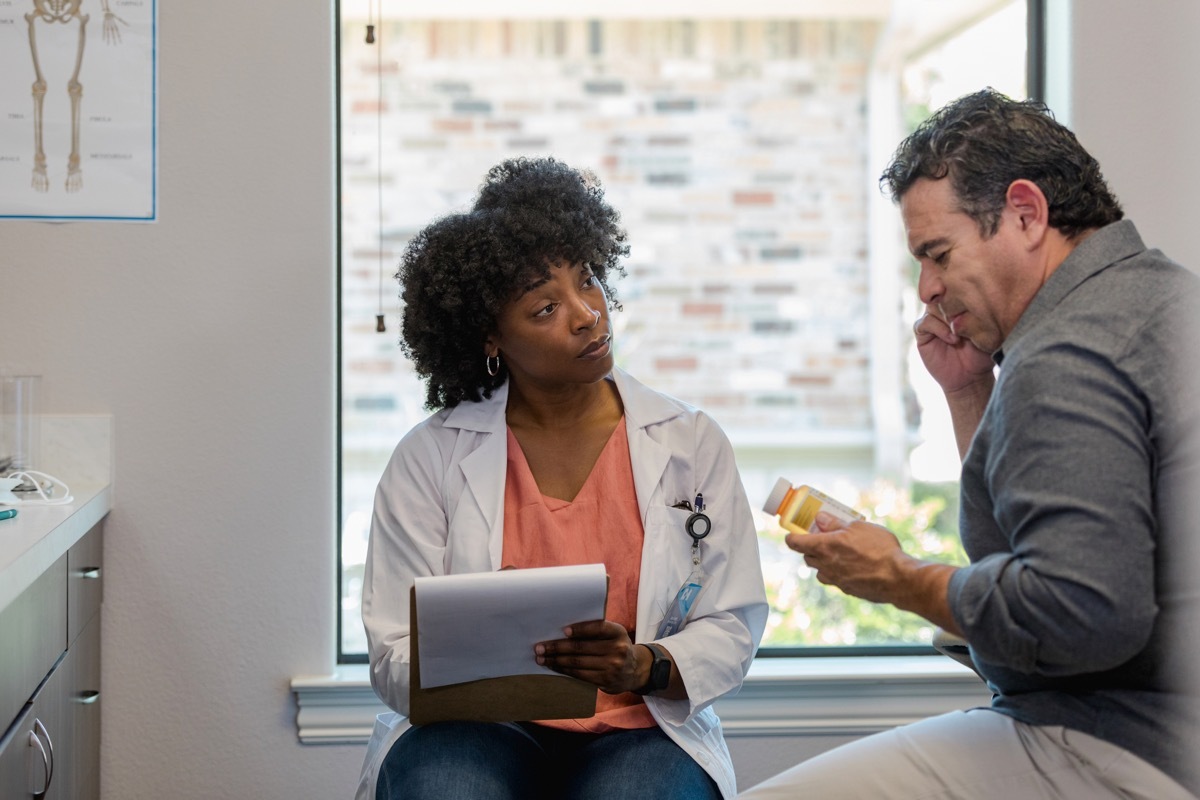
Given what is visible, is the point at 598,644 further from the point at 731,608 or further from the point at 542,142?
A: the point at 542,142

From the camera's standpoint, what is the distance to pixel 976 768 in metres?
1.22

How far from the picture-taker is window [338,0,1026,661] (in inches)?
152

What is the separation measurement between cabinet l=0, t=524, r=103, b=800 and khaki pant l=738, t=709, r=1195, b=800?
96cm

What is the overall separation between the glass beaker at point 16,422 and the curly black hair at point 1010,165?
1.62 metres

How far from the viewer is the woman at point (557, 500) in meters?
1.54

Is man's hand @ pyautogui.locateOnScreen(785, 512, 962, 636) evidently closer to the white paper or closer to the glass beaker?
the white paper

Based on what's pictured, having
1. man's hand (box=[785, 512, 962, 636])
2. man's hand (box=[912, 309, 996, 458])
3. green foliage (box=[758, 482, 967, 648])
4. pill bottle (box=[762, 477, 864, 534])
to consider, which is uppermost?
man's hand (box=[912, 309, 996, 458])

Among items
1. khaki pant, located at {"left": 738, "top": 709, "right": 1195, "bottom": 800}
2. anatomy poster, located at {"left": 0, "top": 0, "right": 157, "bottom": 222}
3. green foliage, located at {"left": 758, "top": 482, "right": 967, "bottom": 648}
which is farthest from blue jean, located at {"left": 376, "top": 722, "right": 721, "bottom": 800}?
green foliage, located at {"left": 758, "top": 482, "right": 967, "bottom": 648}

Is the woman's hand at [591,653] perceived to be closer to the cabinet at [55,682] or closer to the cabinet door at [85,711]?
the cabinet at [55,682]

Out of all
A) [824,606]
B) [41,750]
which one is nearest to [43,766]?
[41,750]

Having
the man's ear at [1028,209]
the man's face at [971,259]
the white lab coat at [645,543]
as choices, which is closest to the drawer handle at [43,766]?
the white lab coat at [645,543]

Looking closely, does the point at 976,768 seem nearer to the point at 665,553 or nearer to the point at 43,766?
the point at 665,553

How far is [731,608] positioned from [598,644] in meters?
0.30

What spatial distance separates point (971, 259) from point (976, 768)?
0.58 m
